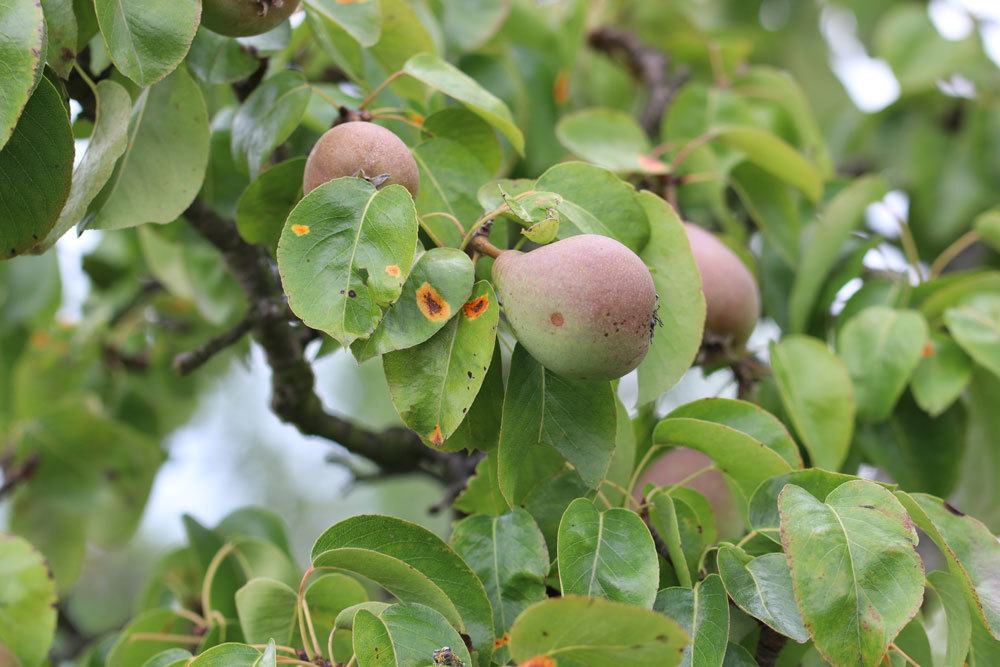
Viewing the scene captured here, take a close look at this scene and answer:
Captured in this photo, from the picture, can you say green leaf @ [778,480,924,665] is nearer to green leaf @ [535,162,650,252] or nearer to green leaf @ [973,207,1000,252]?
green leaf @ [535,162,650,252]

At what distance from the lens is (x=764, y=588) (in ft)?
2.06

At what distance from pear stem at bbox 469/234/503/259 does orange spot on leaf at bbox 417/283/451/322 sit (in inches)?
2.5

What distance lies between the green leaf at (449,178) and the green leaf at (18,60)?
0.89ft

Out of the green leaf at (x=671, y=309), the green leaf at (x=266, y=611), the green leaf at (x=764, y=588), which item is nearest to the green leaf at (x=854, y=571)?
the green leaf at (x=764, y=588)

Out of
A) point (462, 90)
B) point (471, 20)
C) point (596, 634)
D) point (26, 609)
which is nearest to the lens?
point (596, 634)

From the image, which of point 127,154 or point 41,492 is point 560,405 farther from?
point 41,492

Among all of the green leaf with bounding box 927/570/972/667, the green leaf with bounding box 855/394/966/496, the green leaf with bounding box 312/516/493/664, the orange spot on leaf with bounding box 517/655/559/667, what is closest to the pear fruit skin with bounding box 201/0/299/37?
the green leaf with bounding box 312/516/493/664

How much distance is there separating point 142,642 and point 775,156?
772 mm

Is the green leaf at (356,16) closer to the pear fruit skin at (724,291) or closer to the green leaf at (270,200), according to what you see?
the green leaf at (270,200)

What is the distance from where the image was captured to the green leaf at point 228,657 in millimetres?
622

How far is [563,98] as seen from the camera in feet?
4.42

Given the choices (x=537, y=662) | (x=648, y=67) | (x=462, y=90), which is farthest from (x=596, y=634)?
(x=648, y=67)

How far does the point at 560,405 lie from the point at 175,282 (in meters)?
0.70

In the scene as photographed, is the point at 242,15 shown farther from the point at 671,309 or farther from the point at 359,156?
the point at 671,309
